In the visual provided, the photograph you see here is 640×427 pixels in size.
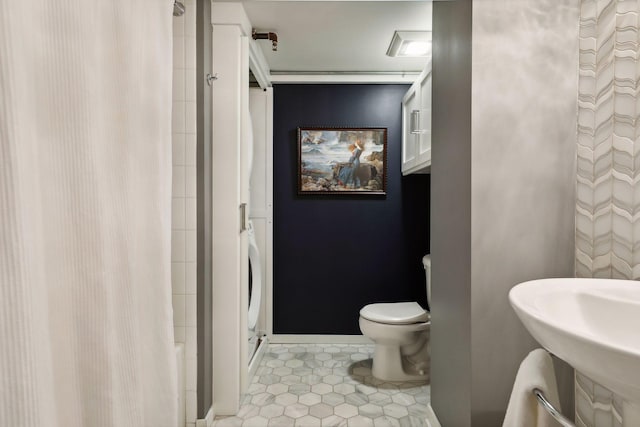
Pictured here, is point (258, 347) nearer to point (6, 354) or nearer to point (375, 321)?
point (375, 321)

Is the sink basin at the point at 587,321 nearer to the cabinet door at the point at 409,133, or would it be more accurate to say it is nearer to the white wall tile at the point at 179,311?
the white wall tile at the point at 179,311

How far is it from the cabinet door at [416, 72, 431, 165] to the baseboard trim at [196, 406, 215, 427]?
1.82 meters

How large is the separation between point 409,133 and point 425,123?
56 centimetres

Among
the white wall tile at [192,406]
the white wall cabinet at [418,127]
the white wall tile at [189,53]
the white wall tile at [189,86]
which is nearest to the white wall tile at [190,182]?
the white wall tile at [189,86]

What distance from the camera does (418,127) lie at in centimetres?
251

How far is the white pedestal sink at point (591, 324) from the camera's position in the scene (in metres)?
0.61

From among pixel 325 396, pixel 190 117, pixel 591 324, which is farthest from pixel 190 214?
pixel 591 324

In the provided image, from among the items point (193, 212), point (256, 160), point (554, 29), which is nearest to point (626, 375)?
point (554, 29)

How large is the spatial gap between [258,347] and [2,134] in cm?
256

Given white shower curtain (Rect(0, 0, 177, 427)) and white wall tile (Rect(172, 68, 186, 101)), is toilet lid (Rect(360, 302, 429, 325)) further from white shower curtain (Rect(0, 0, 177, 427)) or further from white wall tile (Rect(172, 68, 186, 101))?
white wall tile (Rect(172, 68, 186, 101))

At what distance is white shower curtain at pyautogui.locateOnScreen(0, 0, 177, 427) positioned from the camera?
0.69 meters

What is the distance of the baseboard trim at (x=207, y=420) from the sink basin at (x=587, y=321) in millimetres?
1630

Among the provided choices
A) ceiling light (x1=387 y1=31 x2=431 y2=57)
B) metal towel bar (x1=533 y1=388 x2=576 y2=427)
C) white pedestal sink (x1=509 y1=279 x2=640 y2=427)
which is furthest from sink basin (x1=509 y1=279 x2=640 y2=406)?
ceiling light (x1=387 y1=31 x2=431 y2=57)

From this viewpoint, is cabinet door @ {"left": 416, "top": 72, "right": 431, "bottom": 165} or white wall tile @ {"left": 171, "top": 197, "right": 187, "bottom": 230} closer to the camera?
white wall tile @ {"left": 171, "top": 197, "right": 187, "bottom": 230}
